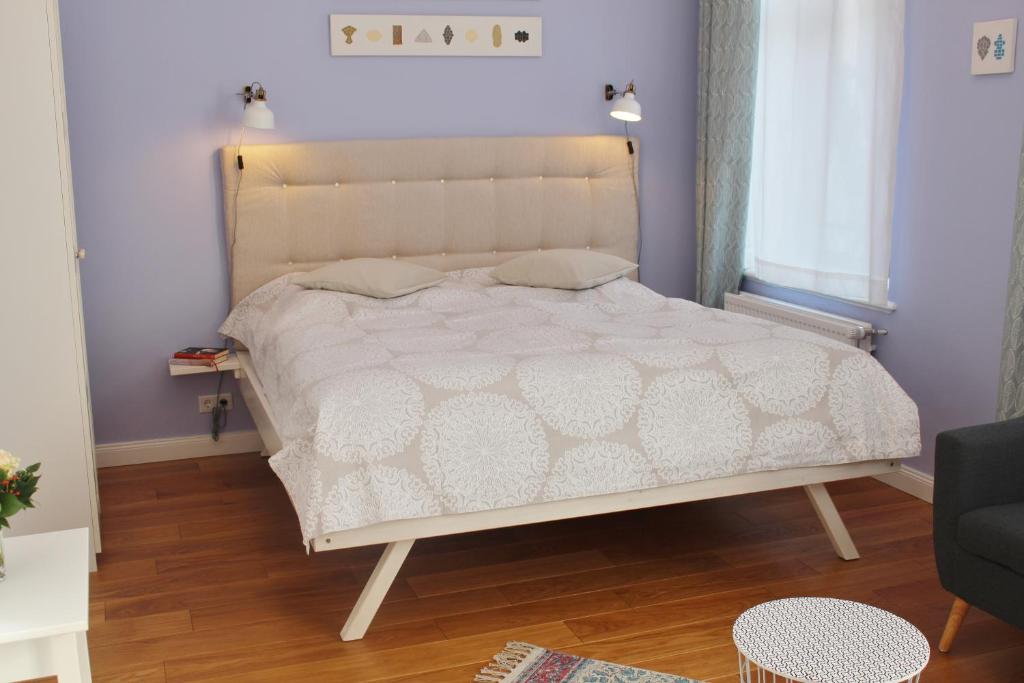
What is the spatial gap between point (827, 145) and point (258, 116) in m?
2.15

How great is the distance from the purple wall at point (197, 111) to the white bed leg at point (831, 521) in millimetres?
2132

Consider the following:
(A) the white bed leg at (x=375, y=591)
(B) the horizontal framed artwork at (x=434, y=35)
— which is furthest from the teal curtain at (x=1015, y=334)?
(B) the horizontal framed artwork at (x=434, y=35)

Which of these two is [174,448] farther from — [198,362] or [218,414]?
[198,362]

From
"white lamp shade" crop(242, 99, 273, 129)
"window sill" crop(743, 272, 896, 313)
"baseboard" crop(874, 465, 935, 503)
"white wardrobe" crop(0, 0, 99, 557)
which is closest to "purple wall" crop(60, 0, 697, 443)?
"white lamp shade" crop(242, 99, 273, 129)

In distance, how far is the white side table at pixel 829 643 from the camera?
1.76 meters

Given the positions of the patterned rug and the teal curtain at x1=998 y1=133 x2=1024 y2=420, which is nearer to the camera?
the patterned rug

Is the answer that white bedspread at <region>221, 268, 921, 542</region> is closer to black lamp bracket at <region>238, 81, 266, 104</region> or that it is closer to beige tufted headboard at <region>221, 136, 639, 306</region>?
beige tufted headboard at <region>221, 136, 639, 306</region>

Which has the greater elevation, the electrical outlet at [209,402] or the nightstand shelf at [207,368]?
the nightstand shelf at [207,368]

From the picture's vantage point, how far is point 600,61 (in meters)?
4.56

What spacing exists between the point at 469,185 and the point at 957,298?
6.54 ft

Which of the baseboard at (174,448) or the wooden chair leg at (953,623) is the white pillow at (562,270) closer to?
the baseboard at (174,448)

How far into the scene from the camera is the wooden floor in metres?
2.55

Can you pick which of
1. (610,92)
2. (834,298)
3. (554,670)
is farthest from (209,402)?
(834,298)

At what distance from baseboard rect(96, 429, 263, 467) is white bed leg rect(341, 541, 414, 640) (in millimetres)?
1783
